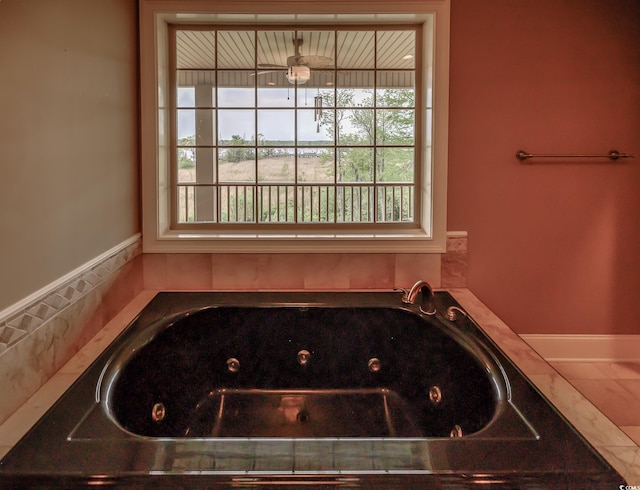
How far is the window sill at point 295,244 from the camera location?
101 inches

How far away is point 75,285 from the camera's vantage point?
1725 mm

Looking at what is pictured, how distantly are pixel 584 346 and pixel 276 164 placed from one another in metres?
2.14

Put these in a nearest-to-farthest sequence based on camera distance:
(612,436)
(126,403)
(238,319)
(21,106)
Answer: (612,436) → (21,106) → (126,403) → (238,319)

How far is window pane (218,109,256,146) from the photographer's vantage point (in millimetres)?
2812

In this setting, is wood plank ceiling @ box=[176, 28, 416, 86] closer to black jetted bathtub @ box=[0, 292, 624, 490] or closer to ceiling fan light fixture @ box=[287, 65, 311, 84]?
ceiling fan light fixture @ box=[287, 65, 311, 84]

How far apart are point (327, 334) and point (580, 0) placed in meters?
2.26

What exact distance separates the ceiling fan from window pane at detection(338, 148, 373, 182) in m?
0.51

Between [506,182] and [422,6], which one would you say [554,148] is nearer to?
[506,182]

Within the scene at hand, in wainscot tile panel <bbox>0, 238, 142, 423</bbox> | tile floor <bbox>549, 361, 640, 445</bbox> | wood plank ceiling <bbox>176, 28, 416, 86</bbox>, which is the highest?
wood plank ceiling <bbox>176, 28, 416, 86</bbox>

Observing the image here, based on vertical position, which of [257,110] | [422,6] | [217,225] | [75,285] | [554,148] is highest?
[422,6]

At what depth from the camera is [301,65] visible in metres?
2.77

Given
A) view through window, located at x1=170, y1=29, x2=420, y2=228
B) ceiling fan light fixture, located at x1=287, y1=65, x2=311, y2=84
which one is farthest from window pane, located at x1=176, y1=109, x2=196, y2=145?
ceiling fan light fixture, located at x1=287, y1=65, x2=311, y2=84

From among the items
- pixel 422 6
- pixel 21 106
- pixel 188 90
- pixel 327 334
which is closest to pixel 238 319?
pixel 327 334

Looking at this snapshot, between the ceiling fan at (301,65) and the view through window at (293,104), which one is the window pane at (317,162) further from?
the ceiling fan at (301,65)
